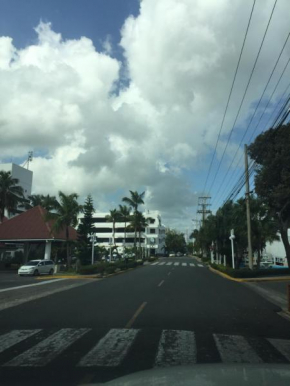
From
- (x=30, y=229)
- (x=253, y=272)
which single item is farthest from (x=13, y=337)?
(x=30, y=229)

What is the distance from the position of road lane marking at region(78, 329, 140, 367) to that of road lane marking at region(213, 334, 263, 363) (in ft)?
5.52

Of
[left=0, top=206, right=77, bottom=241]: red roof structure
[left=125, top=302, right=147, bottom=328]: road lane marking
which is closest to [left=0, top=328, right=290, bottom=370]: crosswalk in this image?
[left=125, top=302, right=147, bottom=328]: road lane marking

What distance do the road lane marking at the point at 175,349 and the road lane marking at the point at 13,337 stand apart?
2789 millimetres

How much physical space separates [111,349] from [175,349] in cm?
114

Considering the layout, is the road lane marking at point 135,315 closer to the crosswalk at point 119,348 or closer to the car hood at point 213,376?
the crosswalk at point 119,348

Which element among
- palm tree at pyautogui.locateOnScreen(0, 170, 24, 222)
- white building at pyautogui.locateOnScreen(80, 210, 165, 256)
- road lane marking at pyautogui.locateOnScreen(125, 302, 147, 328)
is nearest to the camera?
road lane marking at pyautogui.locateOnScreen(125, 302, 147, 328)

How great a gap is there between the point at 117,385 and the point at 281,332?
6.74 metres

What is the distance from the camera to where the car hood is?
3430 millimetres

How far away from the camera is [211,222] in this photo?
1898 inches

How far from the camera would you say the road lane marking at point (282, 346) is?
22.0 ft

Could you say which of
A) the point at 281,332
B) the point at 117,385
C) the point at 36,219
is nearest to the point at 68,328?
the point at 281,332

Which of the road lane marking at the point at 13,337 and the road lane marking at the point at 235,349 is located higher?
the road lane marking at the point at 235,349

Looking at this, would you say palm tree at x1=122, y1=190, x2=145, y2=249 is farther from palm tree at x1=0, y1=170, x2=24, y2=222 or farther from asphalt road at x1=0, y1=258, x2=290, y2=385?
asphalt road at x1=0, y1=258, x2=290, y2=385

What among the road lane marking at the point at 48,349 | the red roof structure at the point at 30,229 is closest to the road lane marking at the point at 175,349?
the road lane marking at the point at 48,349
